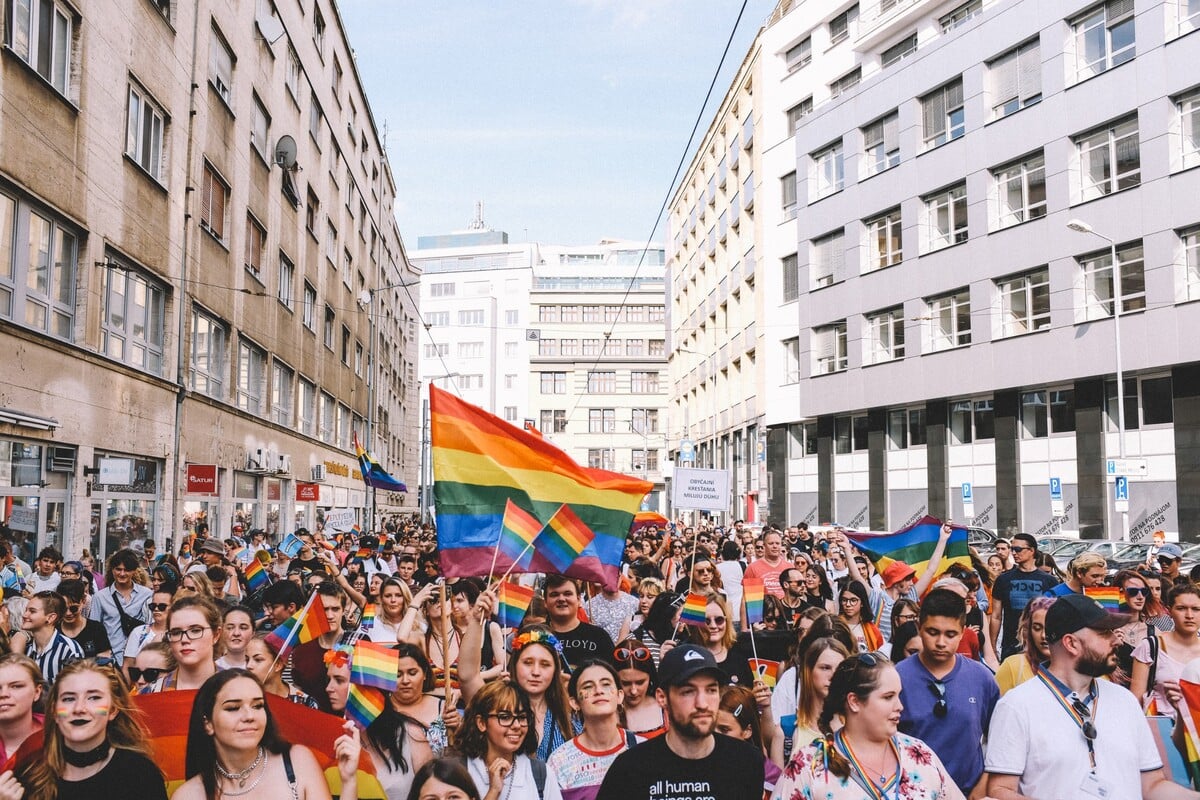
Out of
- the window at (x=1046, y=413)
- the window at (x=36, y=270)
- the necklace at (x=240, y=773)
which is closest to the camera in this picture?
the necklace at (x=240, y=773)

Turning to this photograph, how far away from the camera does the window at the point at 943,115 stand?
36.3 meters

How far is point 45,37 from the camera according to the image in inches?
621

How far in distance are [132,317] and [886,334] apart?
27.0 meters

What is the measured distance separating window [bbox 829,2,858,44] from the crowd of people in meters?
38.5

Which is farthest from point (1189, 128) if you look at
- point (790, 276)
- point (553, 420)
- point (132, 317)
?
point (553, 420)

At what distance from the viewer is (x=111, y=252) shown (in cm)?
1828

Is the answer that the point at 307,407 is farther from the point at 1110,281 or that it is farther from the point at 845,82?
the point at 1110,281

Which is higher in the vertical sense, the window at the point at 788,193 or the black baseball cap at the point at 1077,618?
the window at the point at 788,193

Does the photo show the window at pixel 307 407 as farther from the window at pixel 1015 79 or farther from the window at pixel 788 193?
the window at pixel 1015 79

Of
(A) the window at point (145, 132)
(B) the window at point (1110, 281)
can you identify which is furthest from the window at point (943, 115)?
(A) the window at point (145, 132)

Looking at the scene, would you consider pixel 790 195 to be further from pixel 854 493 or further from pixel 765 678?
pixel 765 678

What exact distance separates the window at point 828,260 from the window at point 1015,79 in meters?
8.43

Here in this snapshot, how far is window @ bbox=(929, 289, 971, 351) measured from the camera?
117ft

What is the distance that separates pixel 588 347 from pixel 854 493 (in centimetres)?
6054
